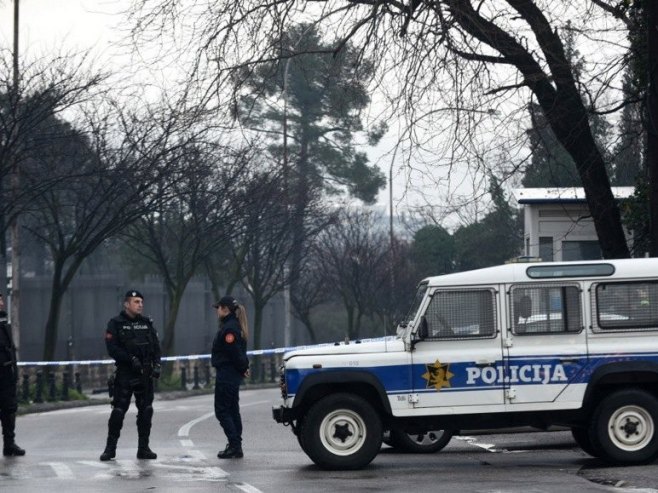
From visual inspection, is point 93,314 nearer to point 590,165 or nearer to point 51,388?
point 51,388

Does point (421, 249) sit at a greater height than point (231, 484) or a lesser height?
greater

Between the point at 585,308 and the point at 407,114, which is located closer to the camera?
the point at 585,308

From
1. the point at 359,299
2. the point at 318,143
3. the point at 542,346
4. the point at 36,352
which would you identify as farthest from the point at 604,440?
the point at 318,143

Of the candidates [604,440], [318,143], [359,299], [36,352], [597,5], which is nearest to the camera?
[604,440]

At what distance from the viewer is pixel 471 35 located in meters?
17.2

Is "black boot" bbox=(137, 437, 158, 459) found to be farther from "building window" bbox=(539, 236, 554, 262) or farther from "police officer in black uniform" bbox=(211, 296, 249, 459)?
"building window" bbox=(539, 236, 554, 262)

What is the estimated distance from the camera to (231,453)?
16.1 meters

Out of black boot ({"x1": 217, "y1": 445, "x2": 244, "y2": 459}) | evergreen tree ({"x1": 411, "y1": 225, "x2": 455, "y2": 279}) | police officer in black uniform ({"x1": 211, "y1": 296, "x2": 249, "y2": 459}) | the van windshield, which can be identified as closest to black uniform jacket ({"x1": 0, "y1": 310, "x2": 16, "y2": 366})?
police officer in black uniform ({"x1": 211, "y1": 296, "x2": 249, "y2": 459})

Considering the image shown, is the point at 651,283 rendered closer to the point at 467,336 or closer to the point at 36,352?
the point at 467,336

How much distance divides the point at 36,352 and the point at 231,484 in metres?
34.2

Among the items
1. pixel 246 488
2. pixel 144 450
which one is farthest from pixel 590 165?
pixel 246 488

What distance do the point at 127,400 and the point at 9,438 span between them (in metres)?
1.88

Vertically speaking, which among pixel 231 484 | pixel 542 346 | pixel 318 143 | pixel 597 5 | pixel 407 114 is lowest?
pixel 231 484

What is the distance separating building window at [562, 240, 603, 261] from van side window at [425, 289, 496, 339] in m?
17.6
